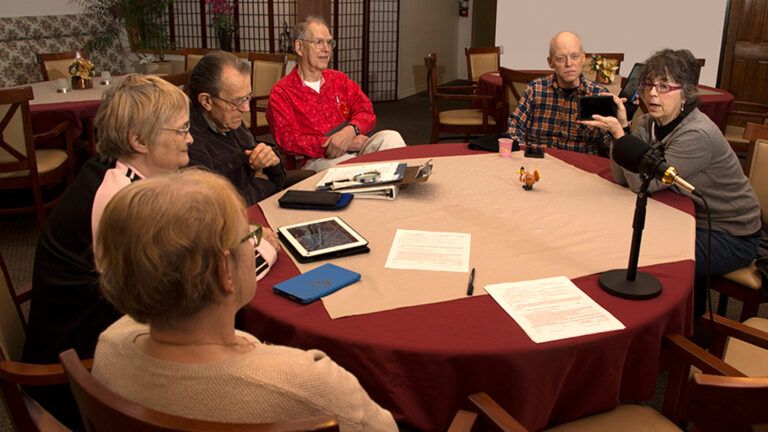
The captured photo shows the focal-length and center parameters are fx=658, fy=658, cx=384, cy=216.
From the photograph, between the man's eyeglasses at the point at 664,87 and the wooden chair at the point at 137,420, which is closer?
the wooden chair at the point at 137,420

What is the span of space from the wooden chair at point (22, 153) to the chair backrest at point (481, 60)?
11.5ft

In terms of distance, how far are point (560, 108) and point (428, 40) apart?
20.6ft

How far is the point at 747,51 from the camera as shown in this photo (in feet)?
21.1

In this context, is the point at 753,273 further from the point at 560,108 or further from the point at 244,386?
the point at 244,386

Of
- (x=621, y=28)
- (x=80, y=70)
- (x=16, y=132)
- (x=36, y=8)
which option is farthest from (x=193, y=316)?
(x=36, y=8)

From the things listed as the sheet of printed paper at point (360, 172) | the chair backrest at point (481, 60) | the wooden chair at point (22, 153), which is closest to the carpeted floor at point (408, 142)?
the wooden chair at point (22, 153)

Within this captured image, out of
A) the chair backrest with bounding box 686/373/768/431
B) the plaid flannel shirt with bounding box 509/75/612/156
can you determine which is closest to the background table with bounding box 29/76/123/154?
the plaid flannel shirt with bounding box 509/75/612/156

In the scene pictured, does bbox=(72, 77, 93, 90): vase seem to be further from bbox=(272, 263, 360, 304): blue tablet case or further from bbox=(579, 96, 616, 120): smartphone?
bbox=(272, 263, 360, 304): blue tablet case

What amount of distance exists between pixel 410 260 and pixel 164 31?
6.63 meters

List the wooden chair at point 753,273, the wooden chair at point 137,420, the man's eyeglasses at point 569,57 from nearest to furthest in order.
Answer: the wooden chair at point 137,420 → the wooden chair at point 753,273 → the man's eyeglasses at point 569,57

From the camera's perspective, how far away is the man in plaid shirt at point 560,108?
10.7 ft

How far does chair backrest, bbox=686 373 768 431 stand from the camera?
3.77ft

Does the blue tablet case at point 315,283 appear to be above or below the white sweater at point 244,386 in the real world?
below

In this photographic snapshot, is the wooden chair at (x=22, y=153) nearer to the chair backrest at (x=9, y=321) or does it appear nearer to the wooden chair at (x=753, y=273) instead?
the chair backrest at (x=9, y=321)
